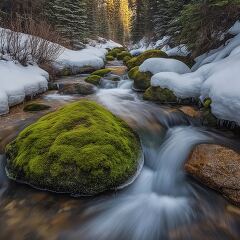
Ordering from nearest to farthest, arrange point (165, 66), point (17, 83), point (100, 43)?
1. point (17, 83)
2. point (165, 66)
3. point (100, 43)

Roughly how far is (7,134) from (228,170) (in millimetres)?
4007

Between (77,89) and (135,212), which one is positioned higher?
(135,212)

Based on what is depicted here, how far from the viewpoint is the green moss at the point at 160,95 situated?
25.4 ft

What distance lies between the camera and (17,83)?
779 centimetres

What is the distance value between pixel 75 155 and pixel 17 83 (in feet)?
15.4

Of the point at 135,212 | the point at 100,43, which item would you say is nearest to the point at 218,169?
the point at 135,212

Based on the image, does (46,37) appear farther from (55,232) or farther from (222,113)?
(55,232)

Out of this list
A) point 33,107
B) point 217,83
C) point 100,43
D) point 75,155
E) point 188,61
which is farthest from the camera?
point 100,43

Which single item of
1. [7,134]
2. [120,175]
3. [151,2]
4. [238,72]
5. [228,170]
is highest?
[151,2]

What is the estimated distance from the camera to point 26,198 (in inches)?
148

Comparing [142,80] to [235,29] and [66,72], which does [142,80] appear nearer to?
[235,29]

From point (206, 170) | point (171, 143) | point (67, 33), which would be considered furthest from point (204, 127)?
point (67, 33)

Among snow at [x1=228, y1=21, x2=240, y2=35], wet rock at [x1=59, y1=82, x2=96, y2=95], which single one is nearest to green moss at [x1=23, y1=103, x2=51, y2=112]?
wet rock at [x1=59, y1=82, x2=96, y2=95]

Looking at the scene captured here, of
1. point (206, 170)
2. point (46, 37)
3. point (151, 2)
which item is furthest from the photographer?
point (151, 2)
